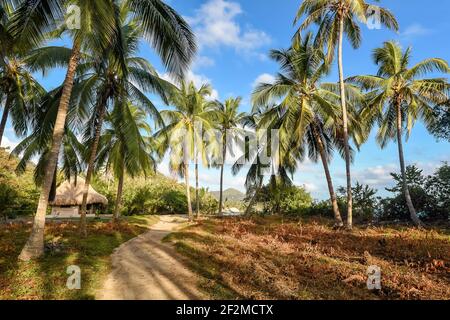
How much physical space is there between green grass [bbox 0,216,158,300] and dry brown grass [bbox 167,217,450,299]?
2503 millimetres

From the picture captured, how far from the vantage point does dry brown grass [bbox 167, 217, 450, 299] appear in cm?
670

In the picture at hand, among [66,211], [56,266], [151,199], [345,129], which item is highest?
[345,129]

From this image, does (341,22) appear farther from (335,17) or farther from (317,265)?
(317,265)

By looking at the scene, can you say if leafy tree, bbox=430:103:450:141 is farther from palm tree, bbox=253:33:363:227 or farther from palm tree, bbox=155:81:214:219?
palm tree, bbox=155:81:214:219

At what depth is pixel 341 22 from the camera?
16.3 meters

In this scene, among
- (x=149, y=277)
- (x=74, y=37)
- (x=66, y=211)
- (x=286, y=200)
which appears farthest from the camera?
Answer: (x=66, y=211)

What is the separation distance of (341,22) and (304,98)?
4344mm

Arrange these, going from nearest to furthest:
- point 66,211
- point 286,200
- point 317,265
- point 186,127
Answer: point 317,265, point 186,127, point 286,200, point 66,211

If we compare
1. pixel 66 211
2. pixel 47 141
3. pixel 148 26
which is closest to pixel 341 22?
pixel 148 26

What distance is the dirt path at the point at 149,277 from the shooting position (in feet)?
20.7

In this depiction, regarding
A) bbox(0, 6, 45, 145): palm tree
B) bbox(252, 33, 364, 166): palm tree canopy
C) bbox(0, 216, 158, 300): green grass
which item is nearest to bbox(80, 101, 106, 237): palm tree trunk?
bbox(0, 216, 158, 300): green grass

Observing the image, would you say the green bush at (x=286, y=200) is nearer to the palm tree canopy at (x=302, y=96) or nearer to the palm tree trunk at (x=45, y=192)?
the palm tree canopy at (x=302, y=96)

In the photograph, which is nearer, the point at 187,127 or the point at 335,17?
the point at 335,17

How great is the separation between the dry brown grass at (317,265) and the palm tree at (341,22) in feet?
15.9
